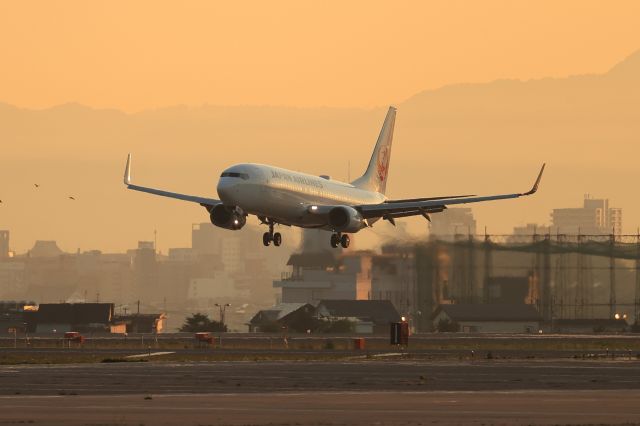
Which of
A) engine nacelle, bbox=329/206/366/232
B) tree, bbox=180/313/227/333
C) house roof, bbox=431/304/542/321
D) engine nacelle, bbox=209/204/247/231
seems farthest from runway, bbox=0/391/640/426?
house roof, bbox=431/304/542/321

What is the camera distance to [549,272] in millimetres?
189500

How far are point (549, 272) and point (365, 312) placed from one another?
78.4 ft

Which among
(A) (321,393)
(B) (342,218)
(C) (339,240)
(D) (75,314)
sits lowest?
(A) (321,393)

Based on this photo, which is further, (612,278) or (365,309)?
(612,278)

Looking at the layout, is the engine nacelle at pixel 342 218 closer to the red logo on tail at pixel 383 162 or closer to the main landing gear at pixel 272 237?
the main landing gear at pixel 272 237

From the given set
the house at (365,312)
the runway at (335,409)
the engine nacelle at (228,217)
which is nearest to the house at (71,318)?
the house at (365,312)

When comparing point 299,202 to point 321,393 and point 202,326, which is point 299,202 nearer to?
point 321,393

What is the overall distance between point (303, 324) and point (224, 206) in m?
70.4

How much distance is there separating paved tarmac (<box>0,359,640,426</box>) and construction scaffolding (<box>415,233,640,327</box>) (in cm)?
9900

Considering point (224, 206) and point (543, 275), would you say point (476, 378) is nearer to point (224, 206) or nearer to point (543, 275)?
point (224, 206)

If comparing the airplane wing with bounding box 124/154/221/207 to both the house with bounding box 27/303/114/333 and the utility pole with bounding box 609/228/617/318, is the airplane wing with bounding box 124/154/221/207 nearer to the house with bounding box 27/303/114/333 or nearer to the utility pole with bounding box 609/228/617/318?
the house with bounding box 27/303/114/333

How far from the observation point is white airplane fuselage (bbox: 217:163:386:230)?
89.4m

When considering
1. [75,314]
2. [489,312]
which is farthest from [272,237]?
[75,314]

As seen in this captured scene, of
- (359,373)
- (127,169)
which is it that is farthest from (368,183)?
(359,373)
